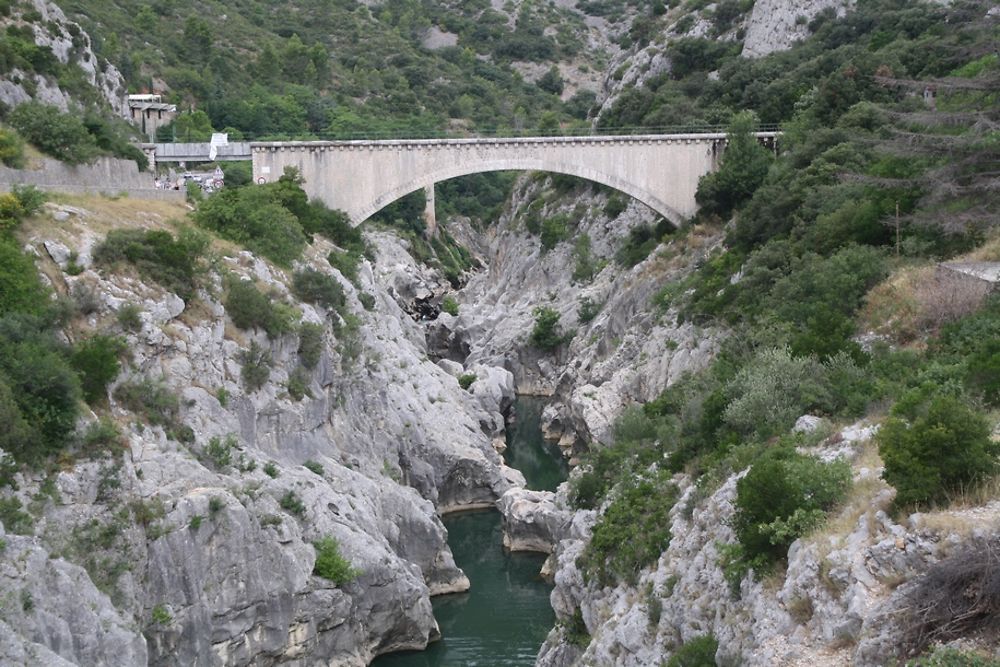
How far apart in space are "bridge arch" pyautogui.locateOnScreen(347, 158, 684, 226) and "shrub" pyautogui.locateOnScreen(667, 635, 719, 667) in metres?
36.0

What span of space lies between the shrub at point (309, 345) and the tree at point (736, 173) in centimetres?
→ 2547

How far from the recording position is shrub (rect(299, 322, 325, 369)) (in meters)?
36.3

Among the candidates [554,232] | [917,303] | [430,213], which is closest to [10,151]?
[917,303]

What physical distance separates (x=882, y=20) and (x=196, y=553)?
2053 inches

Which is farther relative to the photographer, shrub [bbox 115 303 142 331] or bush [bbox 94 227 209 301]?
bush [bbox 94 227 209 301]

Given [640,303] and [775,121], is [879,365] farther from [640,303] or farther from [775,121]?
[775,121]

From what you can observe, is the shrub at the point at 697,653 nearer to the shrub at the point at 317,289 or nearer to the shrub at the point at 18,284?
the shrub at the point at 18,284

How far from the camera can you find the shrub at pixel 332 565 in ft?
96.2

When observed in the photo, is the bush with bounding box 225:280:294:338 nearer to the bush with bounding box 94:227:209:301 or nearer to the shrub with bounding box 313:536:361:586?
the bush with bounding box 94:227:209:301

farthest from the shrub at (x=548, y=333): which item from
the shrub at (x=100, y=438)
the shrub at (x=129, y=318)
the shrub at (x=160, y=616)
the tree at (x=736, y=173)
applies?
the shrub at (x=160, y=616)

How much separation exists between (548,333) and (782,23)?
84.2 ft

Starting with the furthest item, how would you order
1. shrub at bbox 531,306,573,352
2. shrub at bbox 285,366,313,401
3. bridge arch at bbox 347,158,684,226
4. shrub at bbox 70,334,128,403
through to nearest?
shrub at bbox 531,306,573,352 → bridge arch at bbox 347,158,684,226 → shrub at bbox 285,366,313,401 → shrub at bbox 70,334,128,403

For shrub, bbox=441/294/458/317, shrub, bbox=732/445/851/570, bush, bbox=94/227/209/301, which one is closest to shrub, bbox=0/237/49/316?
bush, bbox=94/227/209/301

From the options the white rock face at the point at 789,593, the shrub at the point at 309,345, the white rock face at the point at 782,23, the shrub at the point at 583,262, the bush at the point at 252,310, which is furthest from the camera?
the white rock face at the point at 782,23
